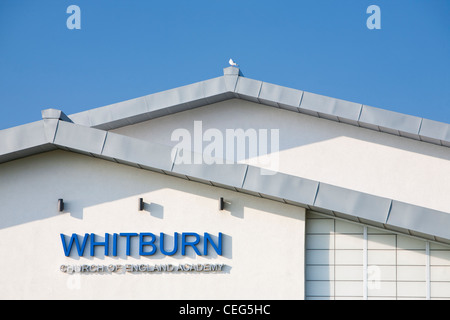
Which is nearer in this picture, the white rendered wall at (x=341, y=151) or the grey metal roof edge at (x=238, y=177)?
the grey metal roof edge at (x=238, y=177)

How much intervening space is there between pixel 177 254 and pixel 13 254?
3446mm

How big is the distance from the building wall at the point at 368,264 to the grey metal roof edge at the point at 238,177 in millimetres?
352

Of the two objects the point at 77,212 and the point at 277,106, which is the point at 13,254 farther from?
the point at 277,106

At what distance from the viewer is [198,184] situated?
14641 millimetres

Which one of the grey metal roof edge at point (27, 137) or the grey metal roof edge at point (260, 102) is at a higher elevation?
the grey metal roof edge at point (260, 102)

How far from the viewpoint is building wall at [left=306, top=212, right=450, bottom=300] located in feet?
45.1

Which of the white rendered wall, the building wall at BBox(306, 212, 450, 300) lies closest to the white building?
the building wall at BBox(306, 212, 450, 300)

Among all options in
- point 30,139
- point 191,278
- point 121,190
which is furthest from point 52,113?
point 191,278

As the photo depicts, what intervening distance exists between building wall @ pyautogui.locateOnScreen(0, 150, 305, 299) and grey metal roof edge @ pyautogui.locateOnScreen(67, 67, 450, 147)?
15.5 feet

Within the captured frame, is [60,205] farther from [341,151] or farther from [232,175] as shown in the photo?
[341,151]

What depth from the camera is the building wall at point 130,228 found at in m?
14.2

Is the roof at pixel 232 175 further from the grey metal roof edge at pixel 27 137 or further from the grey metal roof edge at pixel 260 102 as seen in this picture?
the grey metal roof edge at pixel 260 102

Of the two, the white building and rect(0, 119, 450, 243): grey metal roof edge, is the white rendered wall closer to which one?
the white building

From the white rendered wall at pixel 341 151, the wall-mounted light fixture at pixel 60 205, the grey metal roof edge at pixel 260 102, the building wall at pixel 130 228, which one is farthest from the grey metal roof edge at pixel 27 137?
the white rendered wall at pixel 341 151
